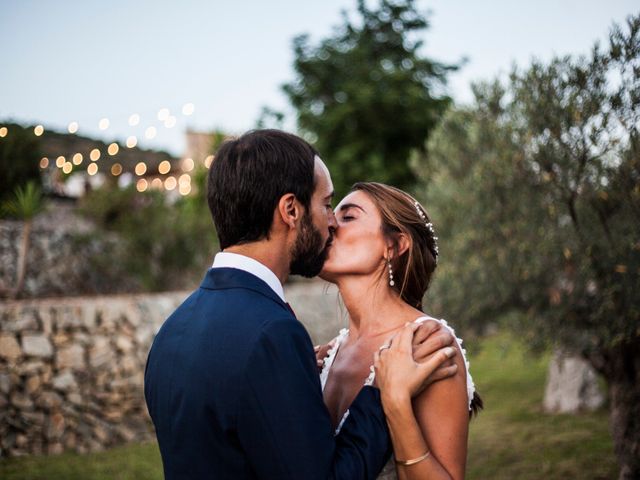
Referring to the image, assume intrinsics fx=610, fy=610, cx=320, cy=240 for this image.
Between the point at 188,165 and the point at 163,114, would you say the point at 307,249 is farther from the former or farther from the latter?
the point at 188,165

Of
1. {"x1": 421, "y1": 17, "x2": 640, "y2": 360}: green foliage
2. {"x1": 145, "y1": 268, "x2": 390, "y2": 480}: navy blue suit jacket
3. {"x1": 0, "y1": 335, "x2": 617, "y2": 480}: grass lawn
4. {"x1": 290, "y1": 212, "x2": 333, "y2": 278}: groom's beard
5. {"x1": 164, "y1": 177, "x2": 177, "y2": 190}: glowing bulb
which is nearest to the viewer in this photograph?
{"x1": 145, "y1": 268, "x2": 390, "y2": 480}: navy blue suit jacket

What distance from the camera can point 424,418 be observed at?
7.70 ft

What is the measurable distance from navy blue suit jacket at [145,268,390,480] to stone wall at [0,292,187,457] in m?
7.68

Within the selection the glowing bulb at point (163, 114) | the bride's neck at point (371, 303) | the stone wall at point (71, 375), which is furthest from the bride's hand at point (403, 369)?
the glowing bulb at point (163, 114)

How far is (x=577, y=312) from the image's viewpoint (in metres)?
6.10

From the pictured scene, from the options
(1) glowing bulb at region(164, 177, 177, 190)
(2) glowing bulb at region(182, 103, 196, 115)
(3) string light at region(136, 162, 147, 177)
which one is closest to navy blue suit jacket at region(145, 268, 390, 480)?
(2) glowing bulb at region(182, 103, 196, 115)

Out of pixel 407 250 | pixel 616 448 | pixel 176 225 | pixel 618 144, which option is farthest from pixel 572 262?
pixel 176 225

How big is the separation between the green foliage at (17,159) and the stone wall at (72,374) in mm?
4099

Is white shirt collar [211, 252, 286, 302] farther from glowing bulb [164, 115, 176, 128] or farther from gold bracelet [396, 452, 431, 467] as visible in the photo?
glowing bulb [164, 115, 176, 128]

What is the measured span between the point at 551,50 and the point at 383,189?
3.37 metres

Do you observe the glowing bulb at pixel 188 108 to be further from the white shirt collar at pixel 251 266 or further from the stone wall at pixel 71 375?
the white shirt collar at pixel 251 266

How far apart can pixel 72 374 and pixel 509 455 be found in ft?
21.1

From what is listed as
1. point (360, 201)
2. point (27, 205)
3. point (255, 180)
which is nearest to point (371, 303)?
point (360, 201)

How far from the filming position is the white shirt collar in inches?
82.1
